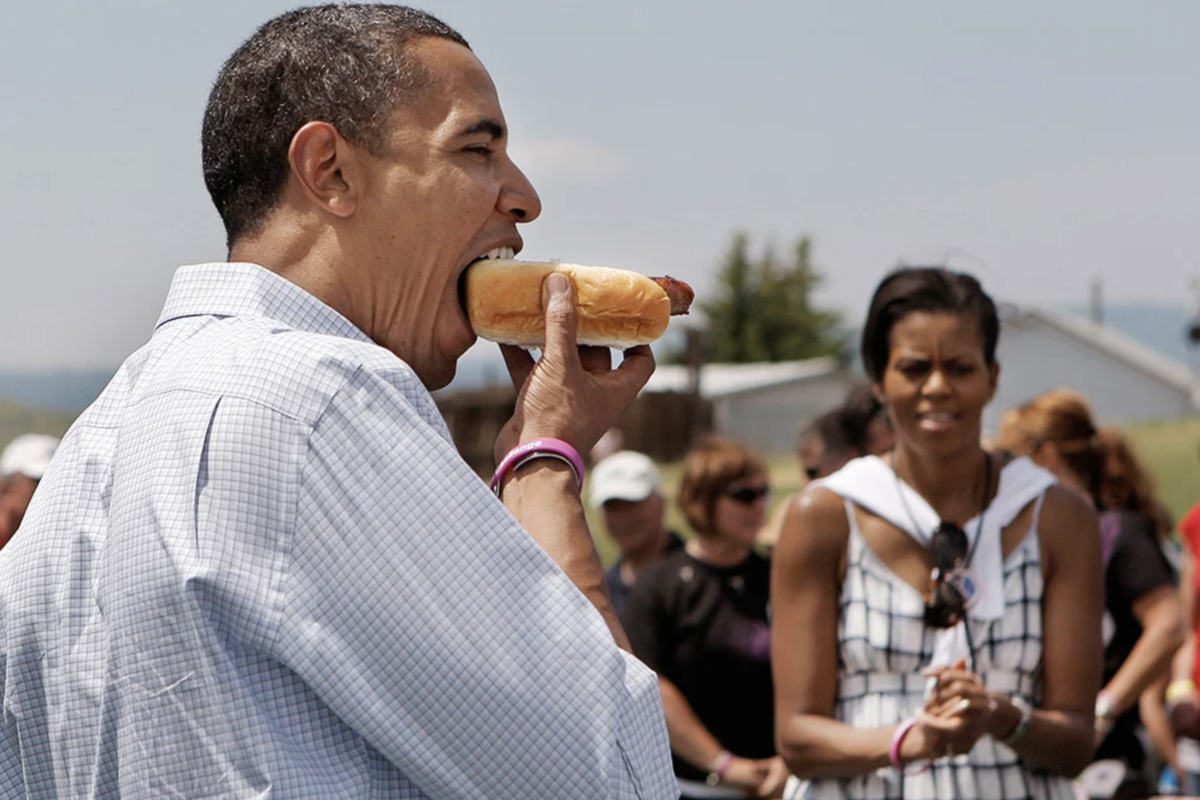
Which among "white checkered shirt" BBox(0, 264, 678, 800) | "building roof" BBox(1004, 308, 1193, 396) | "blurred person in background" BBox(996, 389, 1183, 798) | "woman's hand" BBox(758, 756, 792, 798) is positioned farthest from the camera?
"building roof" BBox(1004, 308, 1193, 396)

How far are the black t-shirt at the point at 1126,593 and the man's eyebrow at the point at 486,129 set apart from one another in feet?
15.9

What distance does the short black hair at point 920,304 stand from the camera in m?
4.00

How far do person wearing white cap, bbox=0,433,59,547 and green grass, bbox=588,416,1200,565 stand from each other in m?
12.4

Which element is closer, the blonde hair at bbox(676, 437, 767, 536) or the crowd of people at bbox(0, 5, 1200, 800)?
the crowd of people at bbox(0, 5, 1200, 800)

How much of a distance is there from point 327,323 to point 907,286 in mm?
2375

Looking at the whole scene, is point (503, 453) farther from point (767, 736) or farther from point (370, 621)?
point (767, 736)

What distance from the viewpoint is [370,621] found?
1682 mm

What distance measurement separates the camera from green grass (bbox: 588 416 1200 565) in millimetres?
25170

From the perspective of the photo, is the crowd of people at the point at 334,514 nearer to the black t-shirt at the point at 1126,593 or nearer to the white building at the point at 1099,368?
the black t-shirt at the point at 1126,593

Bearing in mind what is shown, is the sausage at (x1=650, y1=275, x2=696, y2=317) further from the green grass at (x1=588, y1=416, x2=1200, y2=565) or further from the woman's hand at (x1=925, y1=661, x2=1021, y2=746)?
the green grass at (x1=588, y1=416, x2=1200, y2=565)

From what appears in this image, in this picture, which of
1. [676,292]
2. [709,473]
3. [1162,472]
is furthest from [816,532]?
[1162,472]

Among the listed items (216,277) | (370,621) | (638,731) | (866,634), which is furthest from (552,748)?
(866,634)

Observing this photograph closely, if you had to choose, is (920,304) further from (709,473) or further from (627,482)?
(627,482)

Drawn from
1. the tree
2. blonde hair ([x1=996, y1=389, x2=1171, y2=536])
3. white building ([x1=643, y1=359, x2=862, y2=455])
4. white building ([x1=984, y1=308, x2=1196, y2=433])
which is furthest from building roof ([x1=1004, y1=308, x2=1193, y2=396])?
blonde hair ([x1=996, y1=389, x2=1171, y2=536])
